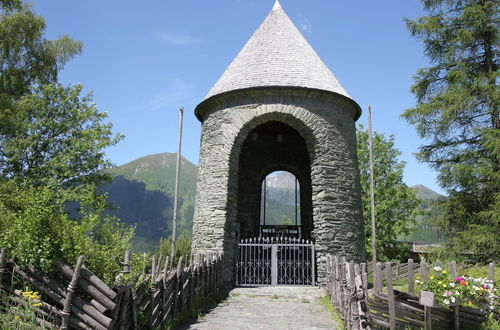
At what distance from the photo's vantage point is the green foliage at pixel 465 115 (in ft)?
37.9

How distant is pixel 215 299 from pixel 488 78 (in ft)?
33.7

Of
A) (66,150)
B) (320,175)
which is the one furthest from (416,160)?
(66,150)

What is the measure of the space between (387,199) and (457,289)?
2164 centimetres

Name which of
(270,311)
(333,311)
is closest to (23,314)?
(270,311)

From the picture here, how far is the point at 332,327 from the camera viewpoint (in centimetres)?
680

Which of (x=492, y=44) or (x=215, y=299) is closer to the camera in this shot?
(x=215, y=299)

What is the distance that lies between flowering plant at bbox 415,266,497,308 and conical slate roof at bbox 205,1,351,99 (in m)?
6.82

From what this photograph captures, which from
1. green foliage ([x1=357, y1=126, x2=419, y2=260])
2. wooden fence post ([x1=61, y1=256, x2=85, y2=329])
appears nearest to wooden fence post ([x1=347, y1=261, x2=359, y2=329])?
wooden fence post ([x1=61, y1=256, x2=85, y2=329])

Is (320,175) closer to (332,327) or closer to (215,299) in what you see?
(215,299)

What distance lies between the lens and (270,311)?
824 cm

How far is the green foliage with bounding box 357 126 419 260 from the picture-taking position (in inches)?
1035

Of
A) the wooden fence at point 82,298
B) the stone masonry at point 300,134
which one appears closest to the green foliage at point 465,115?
the stone masonry at point 300,134

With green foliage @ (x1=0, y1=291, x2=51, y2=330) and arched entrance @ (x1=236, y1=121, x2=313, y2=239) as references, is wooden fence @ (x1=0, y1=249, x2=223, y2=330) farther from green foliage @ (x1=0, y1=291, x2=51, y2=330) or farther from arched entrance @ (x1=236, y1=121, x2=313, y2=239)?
arched entrance @ (x1=236, y1=121, x2=313, y2=239)

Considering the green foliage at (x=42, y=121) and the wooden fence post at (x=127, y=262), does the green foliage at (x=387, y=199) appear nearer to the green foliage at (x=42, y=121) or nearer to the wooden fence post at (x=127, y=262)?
the green foliage at (x=42, y=121)
